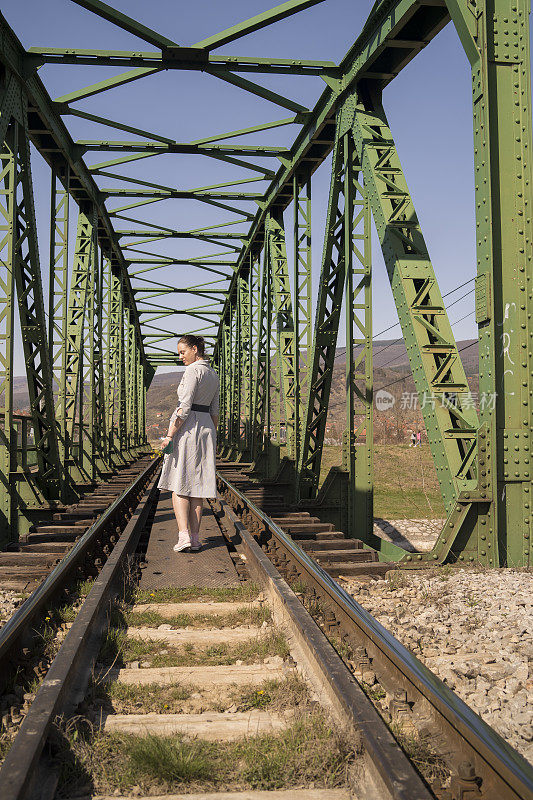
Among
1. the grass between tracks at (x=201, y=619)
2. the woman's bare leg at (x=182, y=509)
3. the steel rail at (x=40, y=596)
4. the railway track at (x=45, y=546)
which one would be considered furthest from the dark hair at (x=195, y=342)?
the grass between tracks at (x=201, y=619)

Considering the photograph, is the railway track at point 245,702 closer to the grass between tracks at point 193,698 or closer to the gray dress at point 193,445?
the grass between tracks at point 193,698

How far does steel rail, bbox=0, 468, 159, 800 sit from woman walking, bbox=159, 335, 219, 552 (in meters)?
1.49

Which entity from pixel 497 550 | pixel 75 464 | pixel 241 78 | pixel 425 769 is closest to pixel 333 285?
pixel 241 78

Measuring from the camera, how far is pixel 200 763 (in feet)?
7.82

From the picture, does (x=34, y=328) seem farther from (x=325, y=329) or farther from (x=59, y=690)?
(x=59, y=690)

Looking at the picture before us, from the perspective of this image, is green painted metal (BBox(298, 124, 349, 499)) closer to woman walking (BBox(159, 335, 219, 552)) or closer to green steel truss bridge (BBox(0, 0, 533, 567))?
green steel truss bridge (BBox(0, 0, 533, 567))

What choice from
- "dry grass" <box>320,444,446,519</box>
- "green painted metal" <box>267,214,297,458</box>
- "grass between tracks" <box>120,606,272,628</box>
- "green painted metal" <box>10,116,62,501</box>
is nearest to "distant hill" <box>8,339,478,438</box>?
"dry grass" <box>320,444,446,519</box>

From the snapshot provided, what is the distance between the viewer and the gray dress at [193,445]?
6531 millimetres

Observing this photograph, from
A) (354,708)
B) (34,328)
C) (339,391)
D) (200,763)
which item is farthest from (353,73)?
(339,391)

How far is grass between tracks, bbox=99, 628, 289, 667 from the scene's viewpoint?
364 cm

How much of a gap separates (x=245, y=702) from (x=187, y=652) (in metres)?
0.86

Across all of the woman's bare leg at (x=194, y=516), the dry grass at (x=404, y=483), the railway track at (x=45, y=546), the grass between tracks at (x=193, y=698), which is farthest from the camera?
the dry grass at (x=404, y=483)

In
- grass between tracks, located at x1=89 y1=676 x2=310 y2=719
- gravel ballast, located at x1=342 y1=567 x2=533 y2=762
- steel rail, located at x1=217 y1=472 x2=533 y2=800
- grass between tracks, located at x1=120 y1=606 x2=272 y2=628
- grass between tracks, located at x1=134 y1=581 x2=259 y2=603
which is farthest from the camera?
grass between tracks, located at x1=134 y1=581 x2=259 y2=603

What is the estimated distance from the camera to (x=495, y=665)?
10.9 feet
